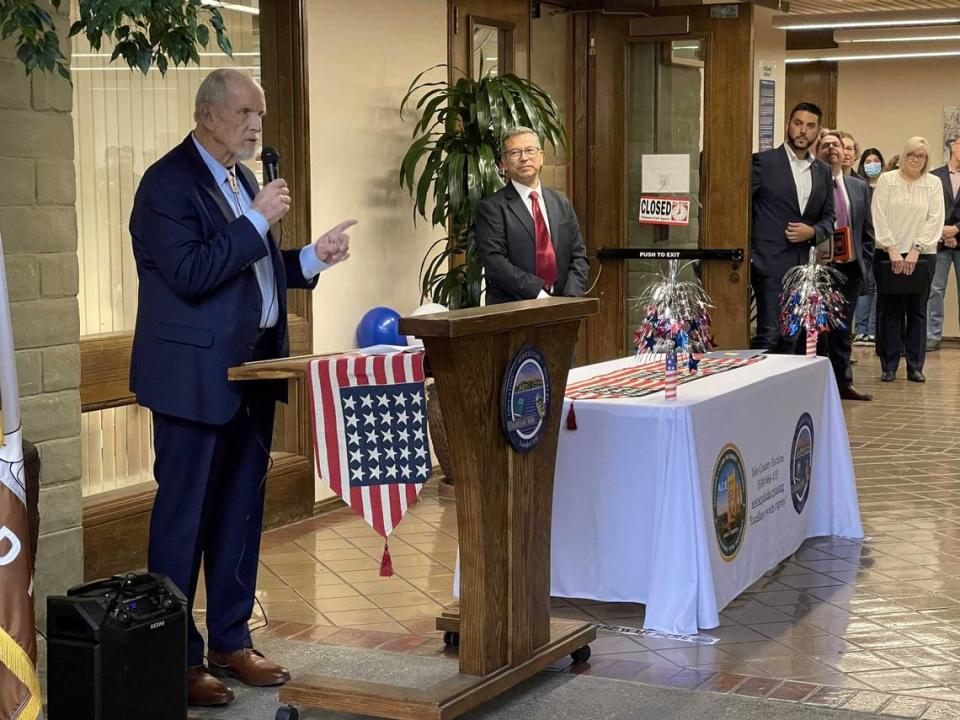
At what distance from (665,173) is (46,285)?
18.0 ft

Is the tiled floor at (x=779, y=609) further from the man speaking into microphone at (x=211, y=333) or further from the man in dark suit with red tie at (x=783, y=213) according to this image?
the man in dark suit with red tie at (x=783, y=213)

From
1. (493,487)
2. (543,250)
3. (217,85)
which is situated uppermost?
(217,85)

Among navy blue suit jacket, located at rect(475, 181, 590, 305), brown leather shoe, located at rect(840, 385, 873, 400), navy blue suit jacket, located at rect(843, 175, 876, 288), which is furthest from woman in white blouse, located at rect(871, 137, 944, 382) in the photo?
navy blue suit jacket, located at rect(475, 181, 590, 305)

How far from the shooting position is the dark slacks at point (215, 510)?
391 centimetres

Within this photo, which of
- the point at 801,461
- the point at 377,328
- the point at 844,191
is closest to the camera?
the point at 801,461

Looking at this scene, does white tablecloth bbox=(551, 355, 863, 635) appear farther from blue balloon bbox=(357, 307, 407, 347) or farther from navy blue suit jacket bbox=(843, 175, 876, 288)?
navy blue suit jacket bbox=(843, 175, 876, 288)

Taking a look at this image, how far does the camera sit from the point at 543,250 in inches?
260

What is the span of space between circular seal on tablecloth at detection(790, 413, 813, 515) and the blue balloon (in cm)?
212

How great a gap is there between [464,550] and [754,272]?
18.9 feet

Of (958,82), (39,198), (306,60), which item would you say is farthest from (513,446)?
(958,82)

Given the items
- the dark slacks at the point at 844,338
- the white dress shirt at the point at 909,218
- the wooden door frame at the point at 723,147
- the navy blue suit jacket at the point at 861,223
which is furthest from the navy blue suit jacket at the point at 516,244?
the white dress shirt at the point at 909,218

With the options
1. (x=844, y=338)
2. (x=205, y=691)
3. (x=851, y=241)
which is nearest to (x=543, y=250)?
(x=205, y=691)

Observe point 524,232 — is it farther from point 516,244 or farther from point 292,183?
point 292,183

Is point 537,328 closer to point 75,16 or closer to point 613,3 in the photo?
point 75,16
